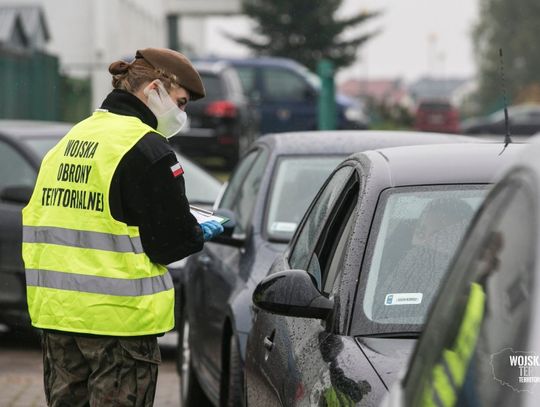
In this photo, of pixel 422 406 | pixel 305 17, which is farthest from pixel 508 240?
pixel 305 17

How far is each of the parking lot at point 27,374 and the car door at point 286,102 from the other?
1725 centimetres

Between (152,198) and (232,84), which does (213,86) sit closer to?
(232,84)

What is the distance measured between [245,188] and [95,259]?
374 cm

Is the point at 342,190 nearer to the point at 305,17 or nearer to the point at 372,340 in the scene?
the point at 372,340

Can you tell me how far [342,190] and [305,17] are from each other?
58687mm

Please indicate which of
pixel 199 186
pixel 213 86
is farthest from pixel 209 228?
pixel 213 86

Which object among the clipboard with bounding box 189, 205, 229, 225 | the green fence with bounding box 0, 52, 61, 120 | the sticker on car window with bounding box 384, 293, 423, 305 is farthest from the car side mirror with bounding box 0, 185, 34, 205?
the green fence with bounding box 0, 52, 61, 120

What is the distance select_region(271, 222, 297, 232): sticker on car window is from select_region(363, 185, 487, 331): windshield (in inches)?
115

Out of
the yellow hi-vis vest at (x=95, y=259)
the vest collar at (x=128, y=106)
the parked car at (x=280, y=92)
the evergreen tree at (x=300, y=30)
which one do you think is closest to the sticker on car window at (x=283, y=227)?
the vest collar at (x=128, y=106)

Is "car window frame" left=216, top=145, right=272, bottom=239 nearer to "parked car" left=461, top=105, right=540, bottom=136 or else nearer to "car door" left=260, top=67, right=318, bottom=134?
"car door" left=260, top=67, right=318, bottom=134

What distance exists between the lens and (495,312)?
7.53ft

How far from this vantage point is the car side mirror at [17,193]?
401 inches

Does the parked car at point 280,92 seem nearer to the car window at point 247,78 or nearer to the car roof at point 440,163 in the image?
the car window at point 247,78

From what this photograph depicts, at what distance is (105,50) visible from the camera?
47.7 meters
